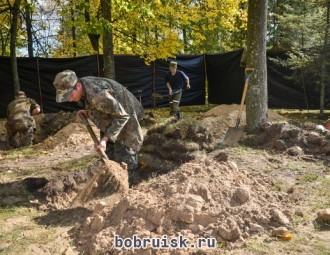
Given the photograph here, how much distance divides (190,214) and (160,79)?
447 inches

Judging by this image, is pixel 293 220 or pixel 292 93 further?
pixel 292 93

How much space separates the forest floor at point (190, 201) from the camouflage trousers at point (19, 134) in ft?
8.17

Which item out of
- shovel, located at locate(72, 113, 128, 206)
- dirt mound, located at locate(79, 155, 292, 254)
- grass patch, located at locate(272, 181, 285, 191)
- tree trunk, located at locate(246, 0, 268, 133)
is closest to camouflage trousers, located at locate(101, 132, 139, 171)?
shovel, located at locate(72, 113, 128, 206)

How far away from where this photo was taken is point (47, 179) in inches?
218

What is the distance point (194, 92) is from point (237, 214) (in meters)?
11.7

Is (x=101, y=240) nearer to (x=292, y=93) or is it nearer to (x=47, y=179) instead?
(x=47, y=179)

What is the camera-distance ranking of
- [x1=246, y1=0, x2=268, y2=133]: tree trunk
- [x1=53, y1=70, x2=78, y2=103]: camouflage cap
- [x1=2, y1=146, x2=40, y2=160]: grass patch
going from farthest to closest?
[x1=2, y1=146, x2=40, y2=160]: grass patch
[x1=246, y1=0, x2=268, y2=133]: tree trunk
[x1=53, y1=70, x2=78, y2=103]: camouflage cap

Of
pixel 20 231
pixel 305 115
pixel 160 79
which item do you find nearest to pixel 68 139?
pixel 20 231

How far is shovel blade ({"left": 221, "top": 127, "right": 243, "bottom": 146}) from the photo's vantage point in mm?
6883

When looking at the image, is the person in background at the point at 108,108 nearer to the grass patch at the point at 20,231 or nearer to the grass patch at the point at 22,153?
the grass patch at the point at 20,231

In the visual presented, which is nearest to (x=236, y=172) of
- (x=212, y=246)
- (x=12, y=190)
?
(x=212, y=246)

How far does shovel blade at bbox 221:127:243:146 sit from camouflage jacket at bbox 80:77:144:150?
238cm

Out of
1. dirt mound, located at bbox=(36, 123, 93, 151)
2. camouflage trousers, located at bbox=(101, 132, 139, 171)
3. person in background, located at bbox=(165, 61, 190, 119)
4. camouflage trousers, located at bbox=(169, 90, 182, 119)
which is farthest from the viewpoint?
person in background, located at bbox=(165, 61, 190, 119)

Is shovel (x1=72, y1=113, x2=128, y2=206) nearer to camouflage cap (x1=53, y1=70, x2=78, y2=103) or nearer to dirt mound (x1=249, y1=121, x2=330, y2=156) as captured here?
camouflage cap (x1=53, y1=70, x2=78, y2=103)
